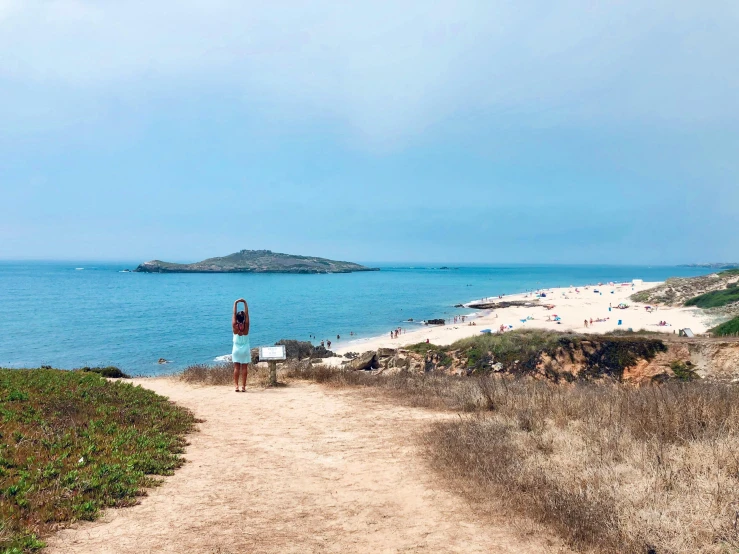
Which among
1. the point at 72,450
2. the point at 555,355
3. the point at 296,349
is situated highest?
the point at 72,450

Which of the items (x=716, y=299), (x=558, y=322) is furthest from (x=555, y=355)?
(x=716, y=299)

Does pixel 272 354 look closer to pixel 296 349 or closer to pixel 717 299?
pixel 296 349

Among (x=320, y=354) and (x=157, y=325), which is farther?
(x=157, y=325)

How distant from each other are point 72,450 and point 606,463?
7.48 meters

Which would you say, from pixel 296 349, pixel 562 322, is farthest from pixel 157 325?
pixel 562 322

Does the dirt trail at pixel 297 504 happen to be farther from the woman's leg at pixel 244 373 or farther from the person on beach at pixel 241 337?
the woman's leg at pixel 244 373

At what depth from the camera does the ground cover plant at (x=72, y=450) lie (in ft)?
15.3

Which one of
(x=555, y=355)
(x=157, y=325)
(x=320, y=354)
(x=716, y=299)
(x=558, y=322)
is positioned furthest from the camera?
(x=716, y=299)

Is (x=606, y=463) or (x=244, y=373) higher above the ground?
(x=606, y=463)

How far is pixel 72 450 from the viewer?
6379 mm

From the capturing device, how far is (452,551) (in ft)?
14.3

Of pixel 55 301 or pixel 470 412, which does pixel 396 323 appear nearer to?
pixel 470 412

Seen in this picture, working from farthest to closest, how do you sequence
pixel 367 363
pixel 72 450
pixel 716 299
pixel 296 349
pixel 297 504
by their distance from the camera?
pixel 716 299 → pixel 296 349 → pixel 367 363 → pixel 72 450 → pixel 297 504

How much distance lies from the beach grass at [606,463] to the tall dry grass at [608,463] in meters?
0.02
